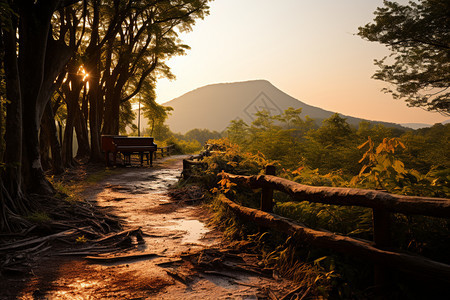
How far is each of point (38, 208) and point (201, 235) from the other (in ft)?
10.4

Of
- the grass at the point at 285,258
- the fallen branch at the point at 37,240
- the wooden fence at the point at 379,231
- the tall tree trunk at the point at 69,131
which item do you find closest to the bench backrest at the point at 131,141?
the tall tree trunk at the point at 69,131

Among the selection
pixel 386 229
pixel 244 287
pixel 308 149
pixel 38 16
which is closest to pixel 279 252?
pixel 244 287

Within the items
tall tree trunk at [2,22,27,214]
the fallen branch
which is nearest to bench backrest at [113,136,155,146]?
tall tree trunk at [2,22,27,214]

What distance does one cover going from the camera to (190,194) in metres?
8.66

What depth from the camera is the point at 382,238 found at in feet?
9.42

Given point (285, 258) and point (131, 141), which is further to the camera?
point (131, 141)

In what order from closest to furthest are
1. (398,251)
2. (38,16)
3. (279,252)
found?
(398,251) → (279,252) → (38,16)

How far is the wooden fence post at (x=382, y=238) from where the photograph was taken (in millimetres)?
2801

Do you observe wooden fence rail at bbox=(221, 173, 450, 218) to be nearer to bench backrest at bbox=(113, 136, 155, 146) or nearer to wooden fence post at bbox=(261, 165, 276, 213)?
wooden fence post at bbox=(261, 165, 276, 213)

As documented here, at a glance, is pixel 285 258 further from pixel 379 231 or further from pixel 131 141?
pixel 131 141

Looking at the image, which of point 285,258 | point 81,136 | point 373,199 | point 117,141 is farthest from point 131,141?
point 373,199

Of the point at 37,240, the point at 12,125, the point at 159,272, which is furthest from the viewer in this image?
the point at 12,125

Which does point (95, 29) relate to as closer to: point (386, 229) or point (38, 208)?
point (38, 208)

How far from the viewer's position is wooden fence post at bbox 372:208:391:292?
2.80 metres
